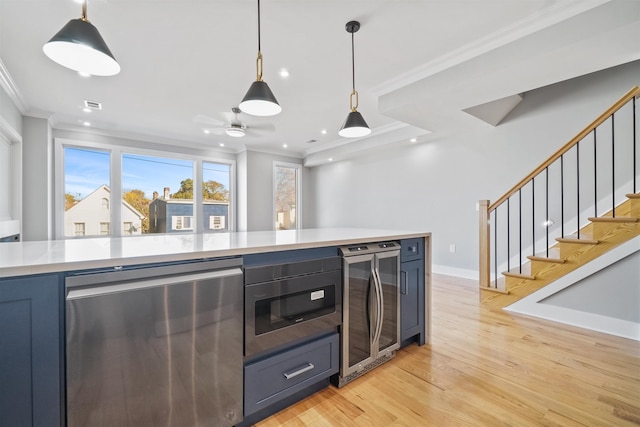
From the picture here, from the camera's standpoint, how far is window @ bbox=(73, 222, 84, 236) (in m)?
4.79

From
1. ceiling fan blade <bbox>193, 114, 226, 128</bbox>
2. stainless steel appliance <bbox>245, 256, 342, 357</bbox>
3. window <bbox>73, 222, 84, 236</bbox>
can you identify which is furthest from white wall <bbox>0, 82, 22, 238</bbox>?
stainless steel appliance <bbox>245, 256, 342, 357</bbox>

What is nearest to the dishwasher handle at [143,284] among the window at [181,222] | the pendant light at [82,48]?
the pendant light at [82,48]

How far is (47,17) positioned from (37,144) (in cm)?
286

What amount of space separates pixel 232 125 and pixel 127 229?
9.74 feet

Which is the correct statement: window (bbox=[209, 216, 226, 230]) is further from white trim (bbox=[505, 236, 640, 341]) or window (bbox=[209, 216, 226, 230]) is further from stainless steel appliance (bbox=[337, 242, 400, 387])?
white trim (bbox=[505, 236, 640, 341])

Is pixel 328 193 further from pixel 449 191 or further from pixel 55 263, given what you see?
pixel 55 263

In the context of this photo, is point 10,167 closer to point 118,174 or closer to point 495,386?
point 118,174

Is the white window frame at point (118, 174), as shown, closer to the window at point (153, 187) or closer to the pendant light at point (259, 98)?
the window at point (153, 187)

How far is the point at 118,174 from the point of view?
201 inches

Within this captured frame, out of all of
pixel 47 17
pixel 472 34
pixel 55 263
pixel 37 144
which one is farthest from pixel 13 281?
pixel 37 144

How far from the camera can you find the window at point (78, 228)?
4.79 meters

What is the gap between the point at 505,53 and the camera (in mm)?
2412

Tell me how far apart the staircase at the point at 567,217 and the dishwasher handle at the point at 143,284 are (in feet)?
10.5

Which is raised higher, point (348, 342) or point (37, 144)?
point (37, 144)
